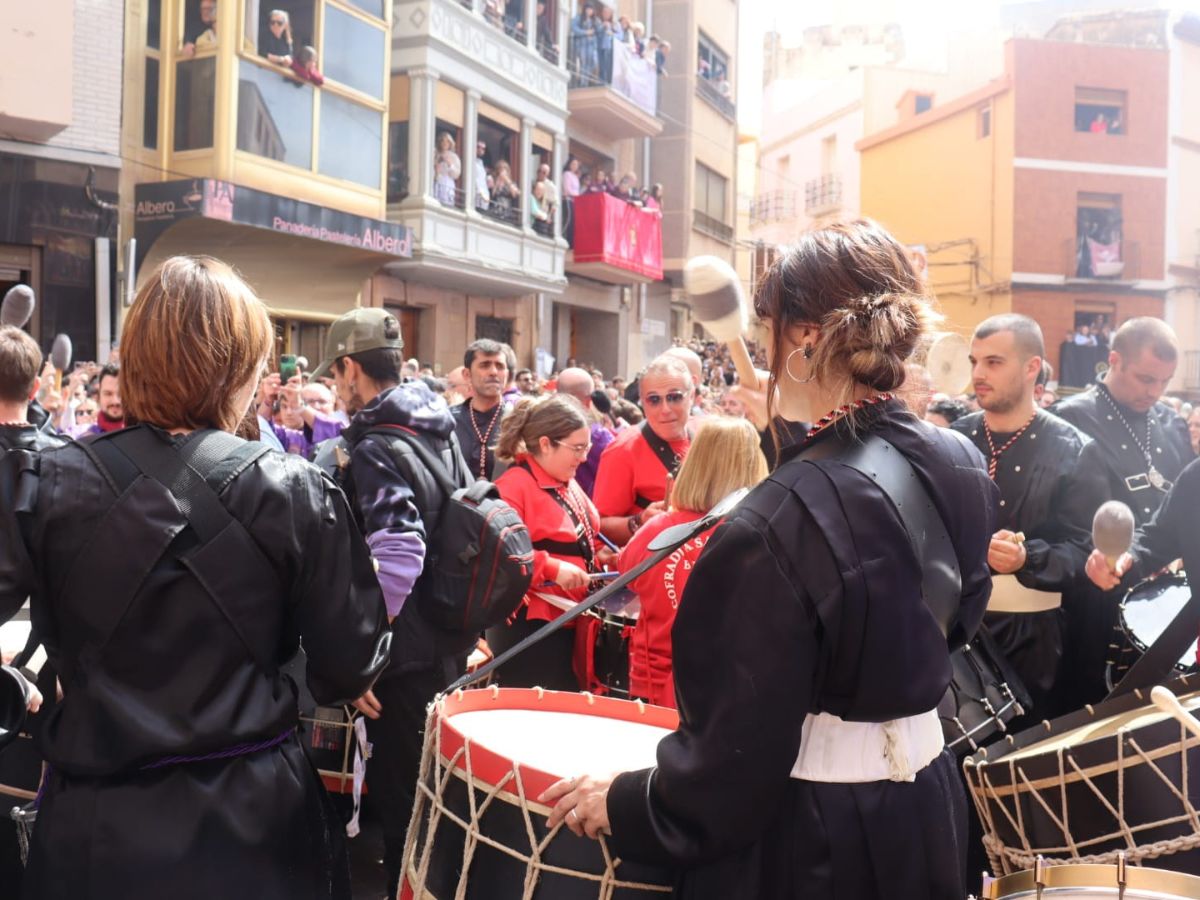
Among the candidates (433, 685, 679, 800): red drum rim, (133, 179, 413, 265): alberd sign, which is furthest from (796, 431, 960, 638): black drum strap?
(133, 179, 413, 265): alberd sign

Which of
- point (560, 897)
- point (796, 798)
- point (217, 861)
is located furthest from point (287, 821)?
point (796, 798)

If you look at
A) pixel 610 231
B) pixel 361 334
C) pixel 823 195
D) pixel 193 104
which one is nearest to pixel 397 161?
pixel 193 104

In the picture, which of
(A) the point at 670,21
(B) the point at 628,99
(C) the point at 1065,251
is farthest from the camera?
(C) the point at 1065,251

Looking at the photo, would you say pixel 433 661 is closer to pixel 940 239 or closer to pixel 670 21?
pixel 670 21

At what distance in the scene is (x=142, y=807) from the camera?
2016 mm

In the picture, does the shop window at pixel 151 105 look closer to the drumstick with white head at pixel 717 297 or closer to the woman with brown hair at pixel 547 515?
the woman with brown hair at pixel 547 515

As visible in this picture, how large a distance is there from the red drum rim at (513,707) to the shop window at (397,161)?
17088mm

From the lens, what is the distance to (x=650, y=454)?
5859 mm

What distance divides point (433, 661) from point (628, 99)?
21766mm

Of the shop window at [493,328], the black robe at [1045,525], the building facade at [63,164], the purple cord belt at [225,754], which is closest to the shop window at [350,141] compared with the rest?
→ the building facade at [63,164]

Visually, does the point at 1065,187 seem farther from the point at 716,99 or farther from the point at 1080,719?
the point at 1080,719

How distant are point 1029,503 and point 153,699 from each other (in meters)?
3.24

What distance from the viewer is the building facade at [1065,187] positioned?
3253 centimetres

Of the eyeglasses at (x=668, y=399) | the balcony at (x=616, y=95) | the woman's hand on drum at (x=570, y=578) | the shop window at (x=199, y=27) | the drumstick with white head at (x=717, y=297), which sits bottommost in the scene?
the woman's hand on drum at (x=570, y=578)
